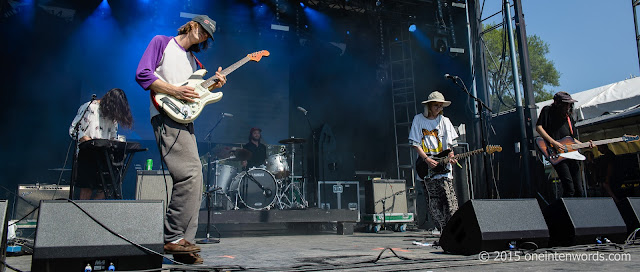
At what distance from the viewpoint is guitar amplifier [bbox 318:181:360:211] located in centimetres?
893

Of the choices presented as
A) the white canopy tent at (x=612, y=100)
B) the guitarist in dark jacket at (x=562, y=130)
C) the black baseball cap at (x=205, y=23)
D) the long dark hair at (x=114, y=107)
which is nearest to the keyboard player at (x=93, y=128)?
the long dark hair at (x=114, y=107)

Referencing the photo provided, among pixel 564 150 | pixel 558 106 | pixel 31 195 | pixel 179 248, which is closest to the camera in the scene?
pixel 179 248

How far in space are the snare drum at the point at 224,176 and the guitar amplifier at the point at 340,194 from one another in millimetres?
1996

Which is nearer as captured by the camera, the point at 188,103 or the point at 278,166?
the point at 188,103

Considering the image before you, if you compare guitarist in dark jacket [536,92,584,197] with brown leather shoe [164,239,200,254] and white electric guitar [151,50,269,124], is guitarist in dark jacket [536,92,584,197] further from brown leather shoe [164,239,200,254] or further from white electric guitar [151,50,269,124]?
brown leather shoe [164,239,200,254]

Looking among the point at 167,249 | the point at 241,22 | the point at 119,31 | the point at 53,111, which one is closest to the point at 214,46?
the point at 241,22

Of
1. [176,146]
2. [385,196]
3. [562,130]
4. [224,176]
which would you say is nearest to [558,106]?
[562,130]

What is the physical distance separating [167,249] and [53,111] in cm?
816

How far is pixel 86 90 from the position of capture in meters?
9.12

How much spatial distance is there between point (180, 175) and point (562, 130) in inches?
176

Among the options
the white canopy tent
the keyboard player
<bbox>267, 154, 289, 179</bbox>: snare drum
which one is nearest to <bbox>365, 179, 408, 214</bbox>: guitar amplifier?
<bbox>267, 154, 289, 179</bbox>: snare drum

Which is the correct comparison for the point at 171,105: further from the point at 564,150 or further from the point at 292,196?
the point at 292,196

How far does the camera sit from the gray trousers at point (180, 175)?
8.50 ft

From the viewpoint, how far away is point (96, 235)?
7.01ft
